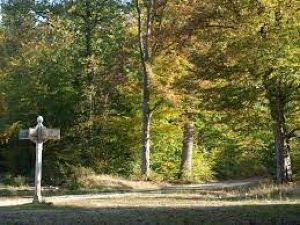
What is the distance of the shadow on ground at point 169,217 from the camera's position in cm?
1040

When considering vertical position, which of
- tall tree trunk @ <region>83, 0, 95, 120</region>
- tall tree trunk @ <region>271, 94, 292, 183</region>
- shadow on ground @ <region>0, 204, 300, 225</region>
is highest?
tall tree trunk @ <region>83, 0, 95, 120</region>

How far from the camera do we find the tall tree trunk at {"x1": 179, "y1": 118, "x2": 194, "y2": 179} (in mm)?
33594

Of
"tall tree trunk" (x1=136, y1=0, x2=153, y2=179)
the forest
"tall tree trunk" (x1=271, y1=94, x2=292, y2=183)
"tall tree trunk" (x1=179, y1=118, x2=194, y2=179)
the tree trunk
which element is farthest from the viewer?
"tall tree trunk" (x1=179, y1=118, x2=194, y2=179)

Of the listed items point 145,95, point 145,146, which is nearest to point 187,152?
point 145,146

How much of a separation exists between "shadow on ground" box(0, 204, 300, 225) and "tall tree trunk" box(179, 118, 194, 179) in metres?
21.3

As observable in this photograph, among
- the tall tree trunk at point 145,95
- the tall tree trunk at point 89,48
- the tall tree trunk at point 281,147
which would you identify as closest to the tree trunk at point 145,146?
the tall tree trunk at point 145,95

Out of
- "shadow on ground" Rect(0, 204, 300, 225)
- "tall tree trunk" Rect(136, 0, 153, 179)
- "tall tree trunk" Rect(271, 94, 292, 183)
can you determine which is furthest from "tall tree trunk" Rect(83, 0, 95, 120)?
"shadow on ground" Rect(0, 204, 300, 225)

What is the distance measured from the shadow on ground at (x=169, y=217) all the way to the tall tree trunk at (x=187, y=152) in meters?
21.3

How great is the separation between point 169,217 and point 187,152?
23.3 metres

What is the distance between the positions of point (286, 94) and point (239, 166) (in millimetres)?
17032

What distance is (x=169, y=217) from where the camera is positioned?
10969mm

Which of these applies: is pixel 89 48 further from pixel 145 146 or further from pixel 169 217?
pixel 169 217

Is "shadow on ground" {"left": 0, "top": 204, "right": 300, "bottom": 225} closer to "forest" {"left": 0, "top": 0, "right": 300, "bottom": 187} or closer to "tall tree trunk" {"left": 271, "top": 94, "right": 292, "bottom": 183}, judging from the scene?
"tall tree trunk" {"left": 271, "top": 94, "right": 292, "bottom": 183}

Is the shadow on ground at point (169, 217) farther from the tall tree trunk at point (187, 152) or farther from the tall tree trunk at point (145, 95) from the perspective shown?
the tall tree trunk at point (187, 152)
